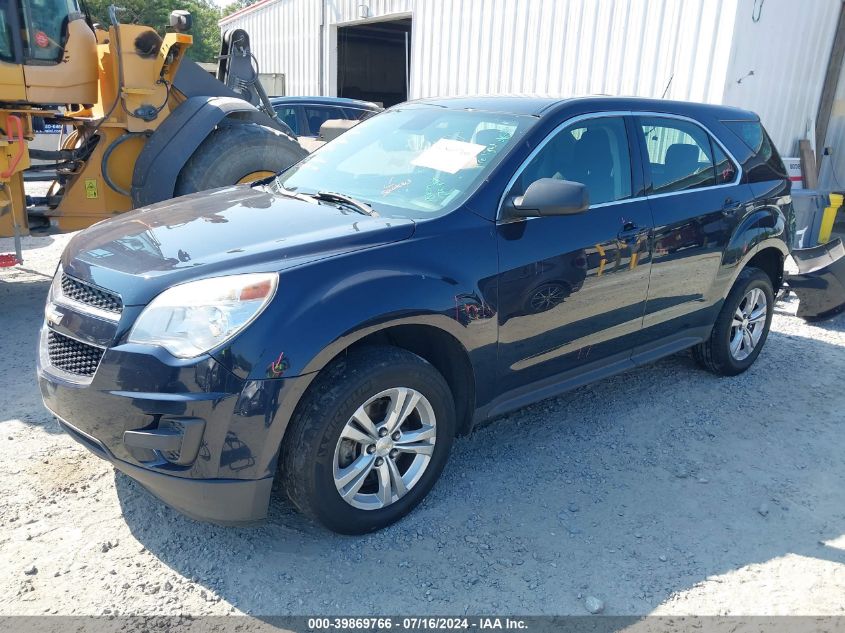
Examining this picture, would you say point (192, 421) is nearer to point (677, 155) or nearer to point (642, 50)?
point (677, 155)

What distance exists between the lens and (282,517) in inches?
126

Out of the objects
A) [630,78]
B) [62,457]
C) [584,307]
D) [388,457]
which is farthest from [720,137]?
[630,78]

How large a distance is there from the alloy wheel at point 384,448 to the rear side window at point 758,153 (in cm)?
308

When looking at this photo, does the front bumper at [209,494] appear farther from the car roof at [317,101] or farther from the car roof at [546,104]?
the car roof at [317,101]

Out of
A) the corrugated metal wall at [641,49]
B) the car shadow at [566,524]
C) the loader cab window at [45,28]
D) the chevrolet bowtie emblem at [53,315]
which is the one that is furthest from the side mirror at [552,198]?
the corrugated metal wall at [641,49]

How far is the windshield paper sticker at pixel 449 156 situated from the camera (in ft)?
11.3

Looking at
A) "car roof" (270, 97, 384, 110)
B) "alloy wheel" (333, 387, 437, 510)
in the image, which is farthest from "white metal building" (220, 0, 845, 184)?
"alloy wheel" (333, 387, 437, 510)

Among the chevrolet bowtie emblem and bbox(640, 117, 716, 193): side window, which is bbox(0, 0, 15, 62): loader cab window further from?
bbox(640, 117, 716, 193): side window

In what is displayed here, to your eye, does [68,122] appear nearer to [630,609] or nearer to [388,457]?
[388,457]

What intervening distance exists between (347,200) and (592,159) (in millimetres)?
1381

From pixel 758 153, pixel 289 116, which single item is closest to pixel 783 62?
pixel 758 153

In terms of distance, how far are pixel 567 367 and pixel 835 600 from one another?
1.55m

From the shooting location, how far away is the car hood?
2.71 metres

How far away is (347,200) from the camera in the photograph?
341 cm
